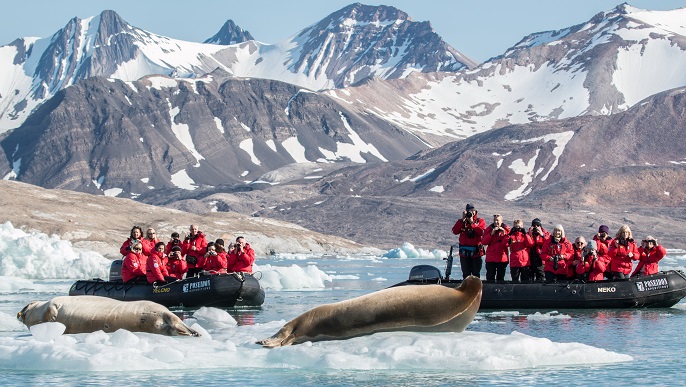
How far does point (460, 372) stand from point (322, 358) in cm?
217

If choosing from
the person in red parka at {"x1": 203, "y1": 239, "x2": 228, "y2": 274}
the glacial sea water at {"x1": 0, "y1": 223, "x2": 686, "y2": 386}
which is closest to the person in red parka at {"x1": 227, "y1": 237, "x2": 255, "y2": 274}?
the person in red parka at {"x1": 203, "y1": 239, "x2": 228, "y2": 274}

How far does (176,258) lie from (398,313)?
14927 mm

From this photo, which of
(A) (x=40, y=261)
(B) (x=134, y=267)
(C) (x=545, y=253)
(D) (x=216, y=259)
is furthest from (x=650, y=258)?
(A) (x=40, y=261)

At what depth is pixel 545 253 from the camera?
30141 millimetres

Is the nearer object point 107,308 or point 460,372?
point 460,372

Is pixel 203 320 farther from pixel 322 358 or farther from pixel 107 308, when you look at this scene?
pixel 322 358

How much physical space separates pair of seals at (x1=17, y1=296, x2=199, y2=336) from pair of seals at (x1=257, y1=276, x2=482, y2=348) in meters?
2.48

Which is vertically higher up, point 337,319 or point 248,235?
point 248,235

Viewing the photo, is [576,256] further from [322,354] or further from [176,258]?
[322,354]

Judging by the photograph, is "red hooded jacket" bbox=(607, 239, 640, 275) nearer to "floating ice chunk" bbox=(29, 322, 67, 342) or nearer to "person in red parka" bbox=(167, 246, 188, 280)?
"person in red parka" bbox=(167, 246, 188, 280)

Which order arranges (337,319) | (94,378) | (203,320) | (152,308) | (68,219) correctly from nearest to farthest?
(94,378) < (337,319) < (152,308) < (203,320) < (68,219)

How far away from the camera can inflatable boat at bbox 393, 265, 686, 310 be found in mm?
29734

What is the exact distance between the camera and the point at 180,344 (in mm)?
18688

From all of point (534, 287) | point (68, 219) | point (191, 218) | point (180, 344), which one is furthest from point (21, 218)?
point (180, 344)
